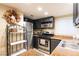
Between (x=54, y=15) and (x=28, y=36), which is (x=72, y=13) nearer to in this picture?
(x=54, y=15)

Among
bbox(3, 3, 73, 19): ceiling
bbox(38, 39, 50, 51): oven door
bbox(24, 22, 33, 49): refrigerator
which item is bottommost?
bbox(38, 39, 50, 51): oven door

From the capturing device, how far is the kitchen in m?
0.82

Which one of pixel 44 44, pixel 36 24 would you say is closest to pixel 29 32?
pixel 36 24

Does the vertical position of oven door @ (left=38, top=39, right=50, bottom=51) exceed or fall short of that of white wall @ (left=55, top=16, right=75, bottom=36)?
it falls short

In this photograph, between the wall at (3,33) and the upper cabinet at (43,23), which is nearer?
the wall at (3,33)

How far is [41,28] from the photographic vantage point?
36.2 inches

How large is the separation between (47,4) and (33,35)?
38 centimetres

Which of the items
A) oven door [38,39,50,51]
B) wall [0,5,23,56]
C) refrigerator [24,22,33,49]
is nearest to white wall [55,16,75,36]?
oven door [38,39,50,51]

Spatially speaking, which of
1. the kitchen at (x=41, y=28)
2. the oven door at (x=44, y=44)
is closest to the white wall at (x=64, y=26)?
the kitchen at (x=41, y=28)

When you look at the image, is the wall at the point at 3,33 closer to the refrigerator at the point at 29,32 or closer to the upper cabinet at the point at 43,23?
the refrigerator at the point at 29,32

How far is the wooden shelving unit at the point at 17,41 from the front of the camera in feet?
2.66

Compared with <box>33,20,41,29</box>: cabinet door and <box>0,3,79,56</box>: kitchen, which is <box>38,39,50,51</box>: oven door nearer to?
<box>0,3,79,56</box>: kitchen

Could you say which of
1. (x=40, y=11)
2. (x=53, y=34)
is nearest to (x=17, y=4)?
(x=40, y=11)

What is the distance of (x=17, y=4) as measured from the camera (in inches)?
32.2
